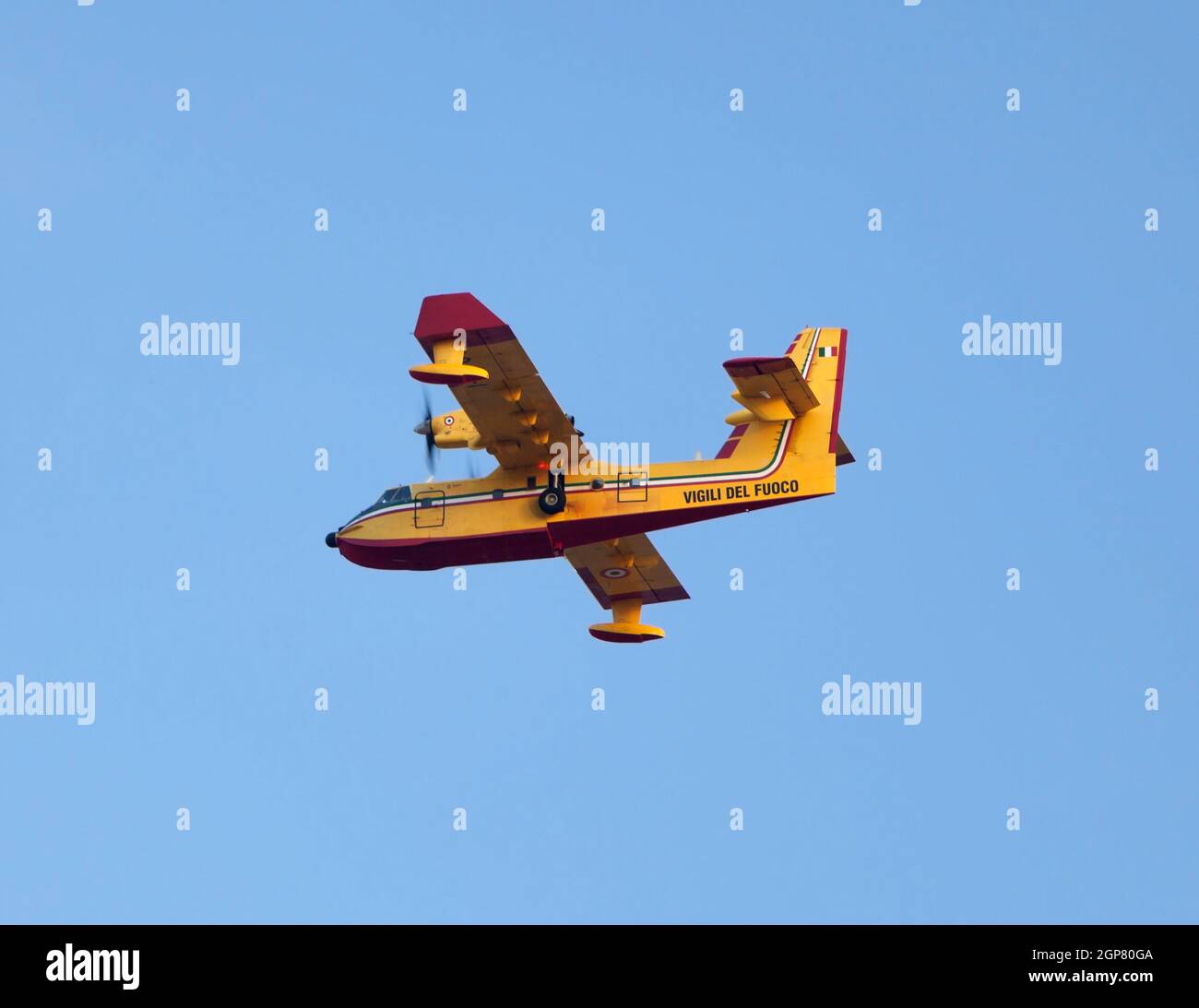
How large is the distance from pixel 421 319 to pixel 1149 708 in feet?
59.3

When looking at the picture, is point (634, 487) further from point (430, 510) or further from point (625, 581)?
point (625, 581)

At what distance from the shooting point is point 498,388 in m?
40.2

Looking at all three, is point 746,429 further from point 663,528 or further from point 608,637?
point 608,637

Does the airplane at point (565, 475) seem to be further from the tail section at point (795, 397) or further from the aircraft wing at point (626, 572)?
the aircraft wing at point (626, 572)

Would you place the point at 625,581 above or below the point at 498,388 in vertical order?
below

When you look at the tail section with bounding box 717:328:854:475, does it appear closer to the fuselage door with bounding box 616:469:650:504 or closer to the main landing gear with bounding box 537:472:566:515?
the fuselage door with bounding box 616:469:650:504

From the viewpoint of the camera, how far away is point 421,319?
1529 inches

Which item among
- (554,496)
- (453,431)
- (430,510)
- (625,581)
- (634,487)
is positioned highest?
(453,431)

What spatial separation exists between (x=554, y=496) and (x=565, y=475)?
0.58 m

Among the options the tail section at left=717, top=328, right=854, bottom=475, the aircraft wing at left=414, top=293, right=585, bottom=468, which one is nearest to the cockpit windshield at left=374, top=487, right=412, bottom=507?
the aircraft wing at left=414, top=293, right=585, bottom=468

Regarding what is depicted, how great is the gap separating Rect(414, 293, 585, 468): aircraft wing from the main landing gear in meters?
0.58

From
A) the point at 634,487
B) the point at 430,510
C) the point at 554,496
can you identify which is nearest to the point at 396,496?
the point at 430,510

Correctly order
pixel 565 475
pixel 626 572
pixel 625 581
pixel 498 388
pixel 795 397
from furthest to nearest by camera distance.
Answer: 1. pixel 625 581
2. pixel 626 572
3. pixel 565 475
4. pixel 795 397
5. pixel 498 388

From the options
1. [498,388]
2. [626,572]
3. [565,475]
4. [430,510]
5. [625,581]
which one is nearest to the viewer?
[498,388]
